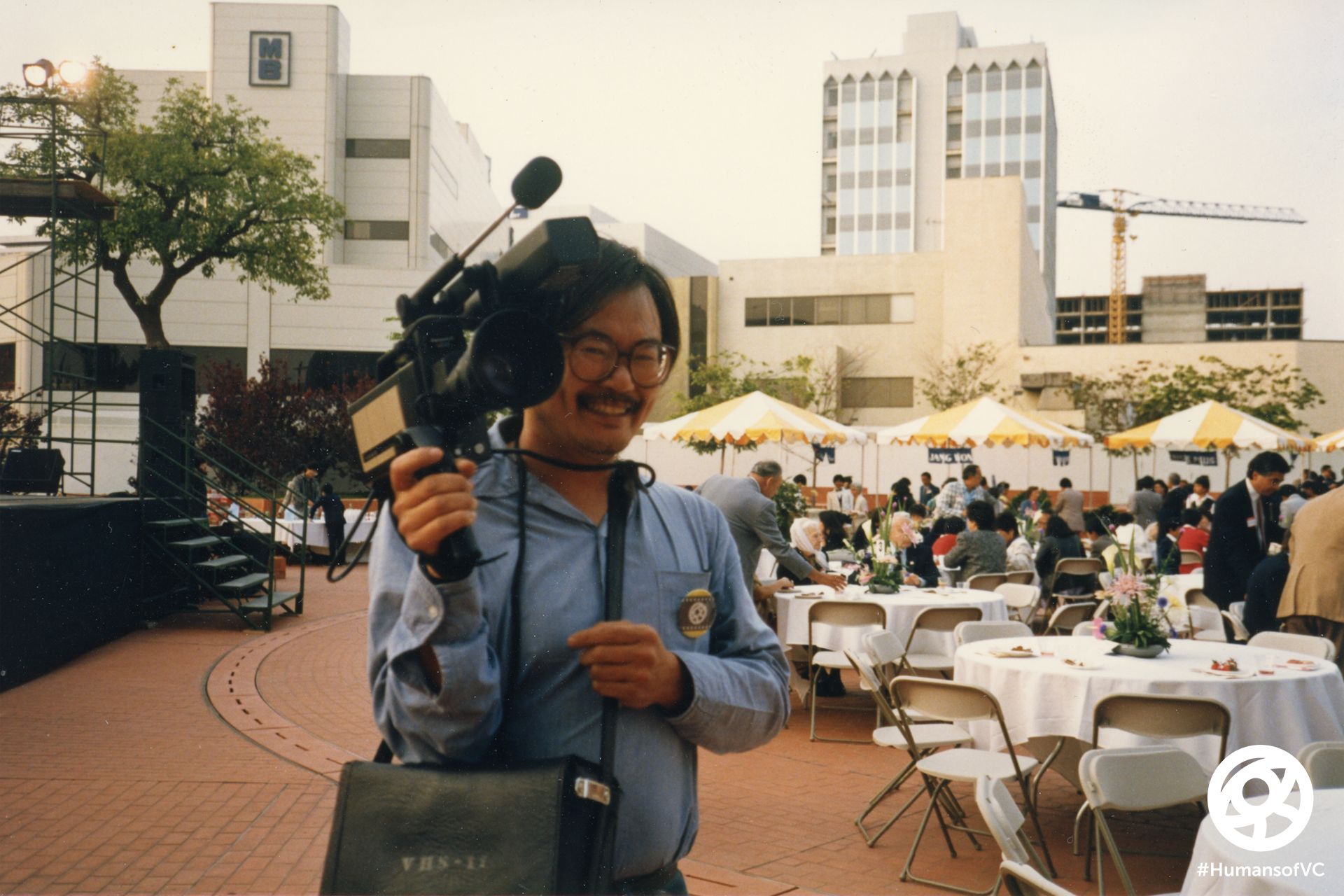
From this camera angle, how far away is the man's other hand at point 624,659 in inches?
50.5

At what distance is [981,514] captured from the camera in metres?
9.79

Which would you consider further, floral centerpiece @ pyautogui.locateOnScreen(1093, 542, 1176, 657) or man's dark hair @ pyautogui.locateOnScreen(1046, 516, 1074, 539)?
man's dark hair @ pyautogui.locateOnScreen(1046, 516, 1074, 539)

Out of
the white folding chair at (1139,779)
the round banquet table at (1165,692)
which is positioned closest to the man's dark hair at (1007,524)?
the round banquet table at (1165,692)

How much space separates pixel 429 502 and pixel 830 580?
25.3ft

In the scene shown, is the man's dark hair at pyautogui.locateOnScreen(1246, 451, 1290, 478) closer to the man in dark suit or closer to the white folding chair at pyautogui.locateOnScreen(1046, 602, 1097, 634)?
the man in dark suit

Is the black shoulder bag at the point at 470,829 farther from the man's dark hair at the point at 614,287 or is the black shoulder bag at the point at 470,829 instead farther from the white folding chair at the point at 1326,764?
the white folding chair at the point at 1326,764

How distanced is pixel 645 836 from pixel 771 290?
42.9m

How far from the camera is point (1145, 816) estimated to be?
5.26 metres

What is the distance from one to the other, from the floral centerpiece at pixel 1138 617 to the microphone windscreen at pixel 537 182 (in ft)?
14.9

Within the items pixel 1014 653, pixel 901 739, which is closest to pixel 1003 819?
pixel 901 739

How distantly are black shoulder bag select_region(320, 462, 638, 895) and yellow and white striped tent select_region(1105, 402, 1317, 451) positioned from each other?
1550 centimetres

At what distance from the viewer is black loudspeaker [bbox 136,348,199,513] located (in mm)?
10648

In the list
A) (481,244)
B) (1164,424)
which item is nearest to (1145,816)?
(481,244)

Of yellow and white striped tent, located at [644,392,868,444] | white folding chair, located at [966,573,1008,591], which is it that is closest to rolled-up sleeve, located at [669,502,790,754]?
white folding chair, located at [966,573,1008,591]
